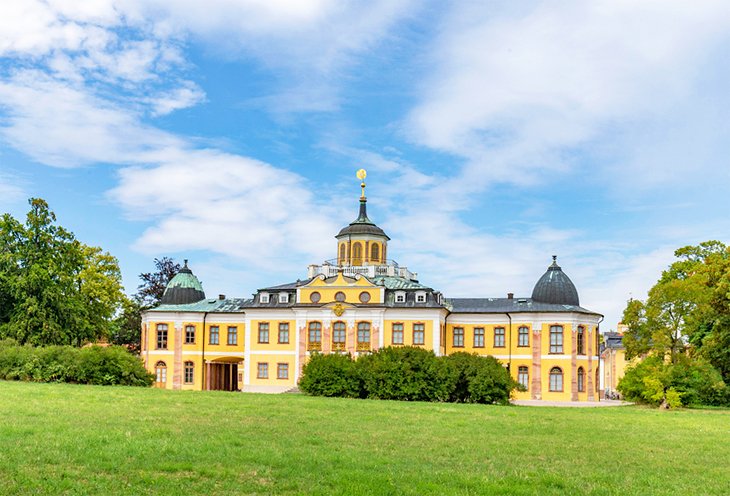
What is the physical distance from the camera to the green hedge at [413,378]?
4334 cm

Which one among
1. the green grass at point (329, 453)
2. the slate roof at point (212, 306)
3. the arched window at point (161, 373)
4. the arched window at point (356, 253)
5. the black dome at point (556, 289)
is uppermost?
the arched window at point (356, 253)

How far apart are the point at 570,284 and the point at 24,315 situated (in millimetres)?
37009

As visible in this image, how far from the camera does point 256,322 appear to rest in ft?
193

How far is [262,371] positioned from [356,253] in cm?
1122

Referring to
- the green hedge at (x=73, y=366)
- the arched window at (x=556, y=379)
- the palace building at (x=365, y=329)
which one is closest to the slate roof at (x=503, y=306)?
the palace building at (x=365, y=329)

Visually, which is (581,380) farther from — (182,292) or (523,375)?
(182,292)

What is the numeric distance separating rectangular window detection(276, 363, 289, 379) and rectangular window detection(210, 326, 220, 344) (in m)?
5.66

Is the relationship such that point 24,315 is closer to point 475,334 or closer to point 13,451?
point 475,334

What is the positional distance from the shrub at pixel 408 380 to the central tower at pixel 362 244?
19.2 m

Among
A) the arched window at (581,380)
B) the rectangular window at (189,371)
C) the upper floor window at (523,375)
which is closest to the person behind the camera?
the arched window at (581,380)

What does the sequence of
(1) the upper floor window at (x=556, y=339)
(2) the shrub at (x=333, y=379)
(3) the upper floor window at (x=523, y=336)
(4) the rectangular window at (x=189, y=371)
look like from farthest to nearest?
(4) the rectangular window at (x=189, y=371), (3) the upper floor window at (x=523, y=336), (1) the upper floor window at (x=556, y=339), (2) the shrub at (x=333, y=379)

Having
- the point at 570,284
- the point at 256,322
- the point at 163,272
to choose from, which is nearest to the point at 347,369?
the point at 256,322

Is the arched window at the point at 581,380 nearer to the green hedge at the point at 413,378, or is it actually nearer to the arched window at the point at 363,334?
the green hedge at the point at 413,378

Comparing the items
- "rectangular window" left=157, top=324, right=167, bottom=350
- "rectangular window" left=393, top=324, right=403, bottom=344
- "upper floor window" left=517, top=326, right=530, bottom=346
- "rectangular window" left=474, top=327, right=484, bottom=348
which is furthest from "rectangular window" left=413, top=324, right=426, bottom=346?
"rectangular window" left=157, top=324, right=167, bottom=350
